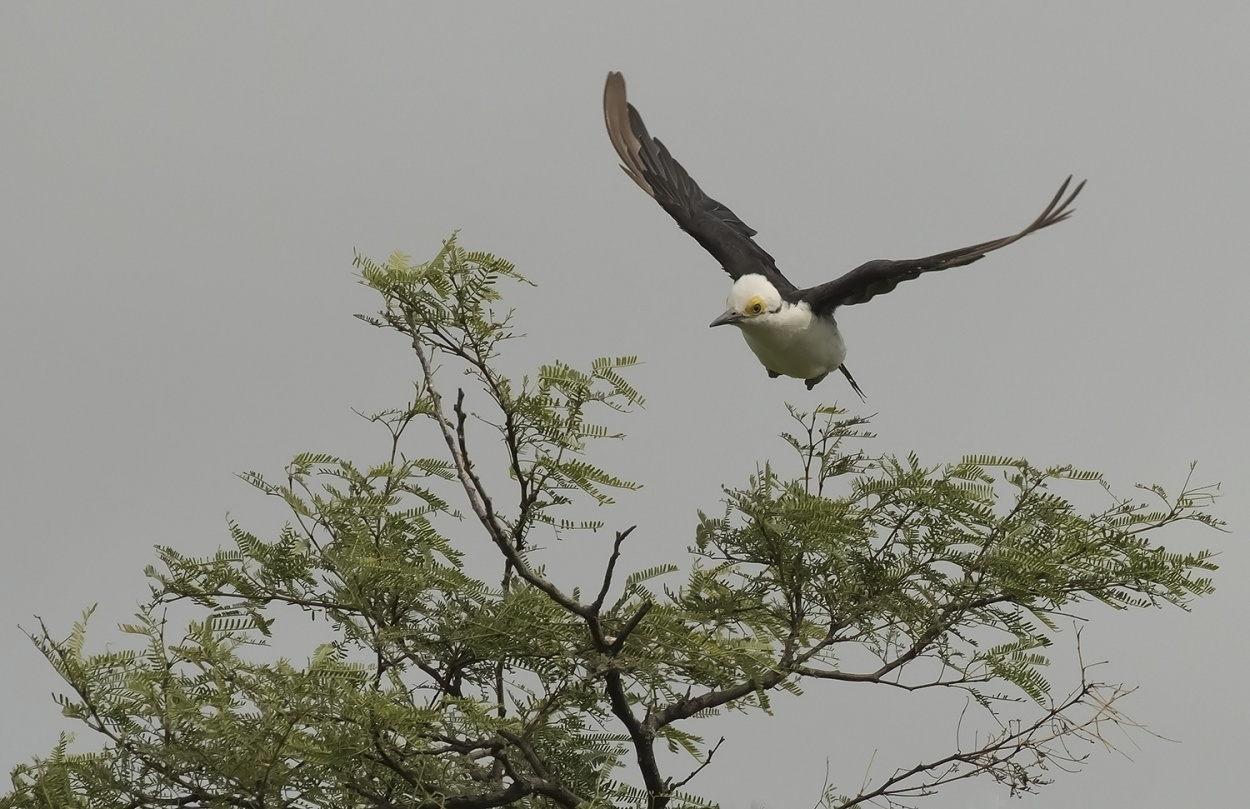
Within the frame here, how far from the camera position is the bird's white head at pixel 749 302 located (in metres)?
8.49

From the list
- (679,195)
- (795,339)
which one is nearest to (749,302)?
(795,339)

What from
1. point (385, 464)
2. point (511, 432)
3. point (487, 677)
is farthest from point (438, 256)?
point (487, 677)

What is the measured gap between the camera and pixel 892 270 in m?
7.64

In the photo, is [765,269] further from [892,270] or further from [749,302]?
[892,270]

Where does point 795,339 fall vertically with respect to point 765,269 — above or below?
below

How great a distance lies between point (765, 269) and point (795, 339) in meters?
0.91

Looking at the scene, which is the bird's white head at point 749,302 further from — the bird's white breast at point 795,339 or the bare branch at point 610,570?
the bare branch at point 610,570

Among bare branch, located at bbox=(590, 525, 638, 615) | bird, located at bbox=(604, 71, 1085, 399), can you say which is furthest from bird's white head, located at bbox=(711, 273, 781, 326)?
bare branch, located at bbox=(590, 525, 638, 615)

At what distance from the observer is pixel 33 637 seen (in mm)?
6836

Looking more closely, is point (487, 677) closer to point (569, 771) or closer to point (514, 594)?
point (569, 771)

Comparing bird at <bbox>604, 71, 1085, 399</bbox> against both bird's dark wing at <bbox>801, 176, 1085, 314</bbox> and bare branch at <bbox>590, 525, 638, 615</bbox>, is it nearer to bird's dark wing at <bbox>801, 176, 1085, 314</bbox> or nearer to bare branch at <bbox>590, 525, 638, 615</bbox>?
bird's dark wing at <bbox>801, 176, 1085, 314</bbox>

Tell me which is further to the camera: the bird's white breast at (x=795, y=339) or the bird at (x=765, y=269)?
the bird's white breast at (x=795, y=339)

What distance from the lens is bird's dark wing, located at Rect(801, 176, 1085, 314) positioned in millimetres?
6539

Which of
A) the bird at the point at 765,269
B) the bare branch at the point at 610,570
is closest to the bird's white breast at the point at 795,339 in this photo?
the bird at the point at 765,269
